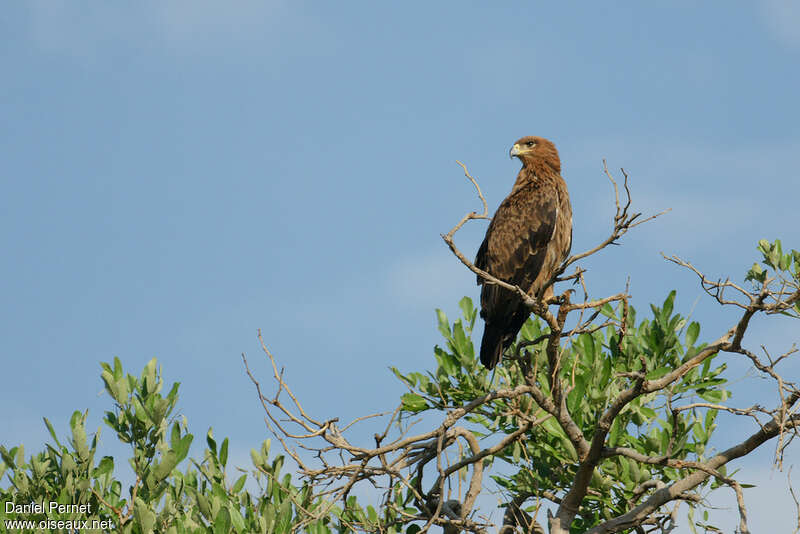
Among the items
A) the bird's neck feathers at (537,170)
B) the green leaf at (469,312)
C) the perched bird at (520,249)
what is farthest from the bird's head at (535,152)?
the green leaf at (469,312)

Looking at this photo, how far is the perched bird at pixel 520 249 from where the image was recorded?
725cm

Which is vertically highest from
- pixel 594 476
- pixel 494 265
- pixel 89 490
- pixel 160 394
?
pixel 494 265

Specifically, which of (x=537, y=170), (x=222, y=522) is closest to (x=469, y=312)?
(x=537, y=170)

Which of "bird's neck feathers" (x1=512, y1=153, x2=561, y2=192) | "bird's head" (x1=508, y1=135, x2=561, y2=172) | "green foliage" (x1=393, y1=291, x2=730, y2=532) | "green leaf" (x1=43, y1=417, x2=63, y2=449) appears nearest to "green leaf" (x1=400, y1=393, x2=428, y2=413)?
"green foliage" (x1=393, y1=291, x2=730, y2=532)

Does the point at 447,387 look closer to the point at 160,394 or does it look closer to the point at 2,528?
the point at 160,394

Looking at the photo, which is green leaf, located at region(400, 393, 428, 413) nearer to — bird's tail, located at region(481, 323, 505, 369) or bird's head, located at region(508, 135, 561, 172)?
bird's tail, located at region(481, 323, 505, 369)

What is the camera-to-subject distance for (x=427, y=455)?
615 centimetres

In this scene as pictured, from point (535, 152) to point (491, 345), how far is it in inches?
95.8

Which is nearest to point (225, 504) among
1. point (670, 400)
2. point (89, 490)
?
point (89, 490)

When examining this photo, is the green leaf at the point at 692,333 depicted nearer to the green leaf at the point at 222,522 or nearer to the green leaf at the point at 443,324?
the green leaf at the point at 443,324

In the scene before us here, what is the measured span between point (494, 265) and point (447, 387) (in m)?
1.25

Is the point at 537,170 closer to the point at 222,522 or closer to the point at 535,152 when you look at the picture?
the point at 535,152

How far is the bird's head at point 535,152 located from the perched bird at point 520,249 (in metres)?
0.25

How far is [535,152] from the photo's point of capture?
8617 mm
